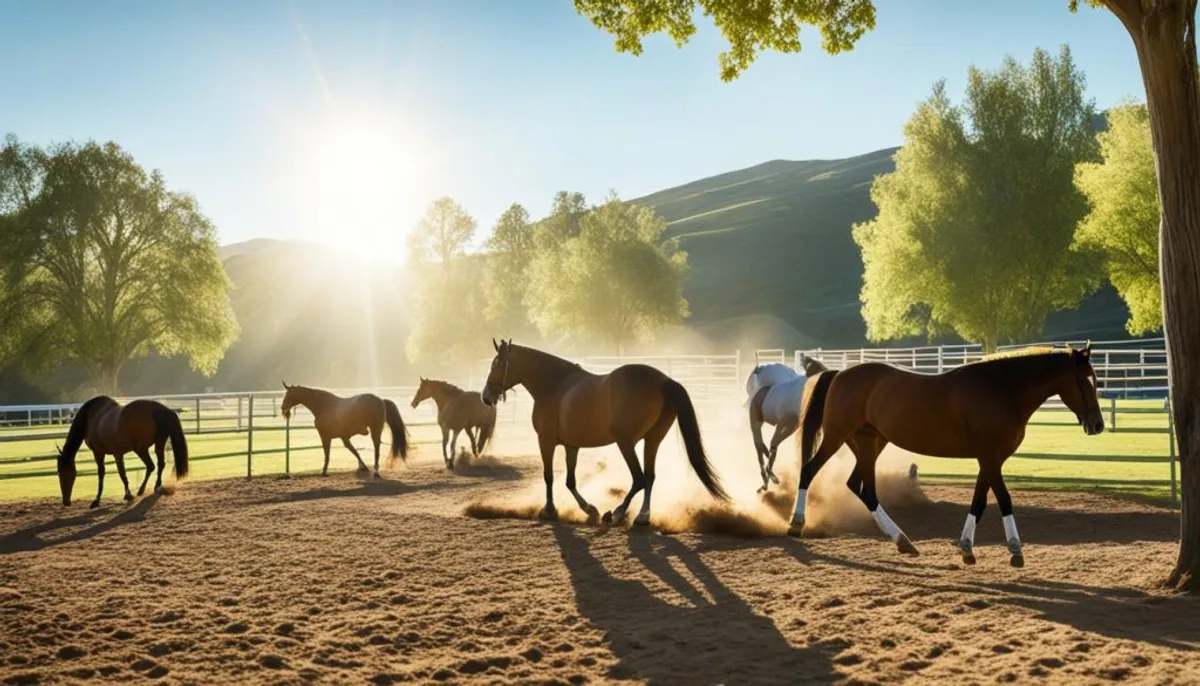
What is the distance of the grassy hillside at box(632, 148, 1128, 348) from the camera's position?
109062 mm

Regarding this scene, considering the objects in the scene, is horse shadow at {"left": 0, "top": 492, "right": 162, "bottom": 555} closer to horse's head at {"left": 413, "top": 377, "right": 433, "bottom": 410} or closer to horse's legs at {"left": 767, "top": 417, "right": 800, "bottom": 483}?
horse's head at {"left": 413, "top": 377, "right": 433, "bottom": 410}

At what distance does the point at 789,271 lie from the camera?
140875 mm

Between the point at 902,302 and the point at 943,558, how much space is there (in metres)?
30.2

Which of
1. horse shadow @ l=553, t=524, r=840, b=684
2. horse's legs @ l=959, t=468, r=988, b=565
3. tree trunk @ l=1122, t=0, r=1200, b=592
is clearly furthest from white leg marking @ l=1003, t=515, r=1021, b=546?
horse shadow @ l=553, t=524, r=840, b=684

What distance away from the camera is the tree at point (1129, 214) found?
3253 centimetres

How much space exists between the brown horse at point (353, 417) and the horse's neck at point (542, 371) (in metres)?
6.40

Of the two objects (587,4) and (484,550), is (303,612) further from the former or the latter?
(587,4)

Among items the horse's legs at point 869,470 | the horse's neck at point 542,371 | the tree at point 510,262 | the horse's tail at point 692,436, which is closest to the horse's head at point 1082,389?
the horse's legs at point 869,470

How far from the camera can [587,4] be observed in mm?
A: 9641

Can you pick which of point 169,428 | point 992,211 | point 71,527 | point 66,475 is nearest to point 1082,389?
point 71,527

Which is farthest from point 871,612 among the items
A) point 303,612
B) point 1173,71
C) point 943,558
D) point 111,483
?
point 111,483

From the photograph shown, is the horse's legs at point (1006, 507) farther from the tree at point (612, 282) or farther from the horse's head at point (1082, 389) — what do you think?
the tree at point (612, 282)

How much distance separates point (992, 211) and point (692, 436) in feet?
96.8

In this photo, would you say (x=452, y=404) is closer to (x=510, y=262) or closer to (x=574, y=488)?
(x=574, y=488)
